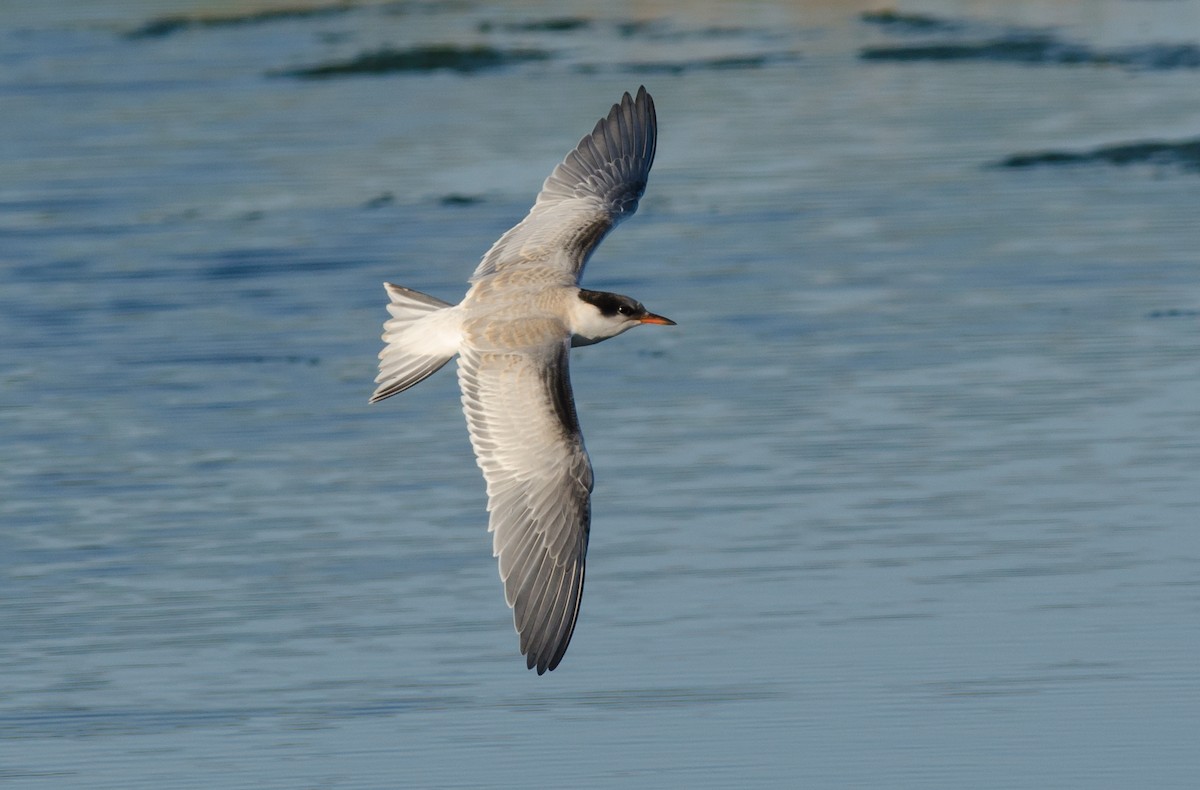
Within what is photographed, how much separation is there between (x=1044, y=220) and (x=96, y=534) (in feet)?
20.7

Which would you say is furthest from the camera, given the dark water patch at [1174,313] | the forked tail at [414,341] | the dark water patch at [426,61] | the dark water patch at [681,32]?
the dark water patch at [681,32]

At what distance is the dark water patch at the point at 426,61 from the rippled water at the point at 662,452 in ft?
5.69

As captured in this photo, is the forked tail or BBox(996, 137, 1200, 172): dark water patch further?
BBox(996, 137, 1200, 172): dark water patch

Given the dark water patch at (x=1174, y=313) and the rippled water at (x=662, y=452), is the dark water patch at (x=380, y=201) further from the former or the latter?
the dark water patch at (x=1174, y=313)

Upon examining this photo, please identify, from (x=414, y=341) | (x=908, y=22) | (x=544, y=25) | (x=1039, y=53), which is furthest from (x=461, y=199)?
(x=544, y=25)

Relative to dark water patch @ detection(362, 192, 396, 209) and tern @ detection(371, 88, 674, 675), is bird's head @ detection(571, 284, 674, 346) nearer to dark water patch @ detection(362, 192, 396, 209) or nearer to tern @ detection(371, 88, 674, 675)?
tern @ detection(371, 88, 674, 675)

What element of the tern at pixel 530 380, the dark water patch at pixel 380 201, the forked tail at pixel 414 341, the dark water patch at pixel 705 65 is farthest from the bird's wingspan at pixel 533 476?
the dark water patch at pixel 705 65

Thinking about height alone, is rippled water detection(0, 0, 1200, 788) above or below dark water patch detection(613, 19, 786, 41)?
above

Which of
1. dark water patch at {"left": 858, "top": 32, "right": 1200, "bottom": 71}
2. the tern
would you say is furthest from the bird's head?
dark water patch at {"left": 858, "top": 32, "right": 1200, "bottom": 71}

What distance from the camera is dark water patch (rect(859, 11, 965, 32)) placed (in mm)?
19797

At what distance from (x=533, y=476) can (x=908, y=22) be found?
14.0 meters

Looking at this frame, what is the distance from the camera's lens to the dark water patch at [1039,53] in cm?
1770

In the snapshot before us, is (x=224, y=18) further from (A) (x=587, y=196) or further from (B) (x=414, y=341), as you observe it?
(B) (x=414, y=341)

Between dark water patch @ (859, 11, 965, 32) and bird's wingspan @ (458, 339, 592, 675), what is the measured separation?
13.2m
